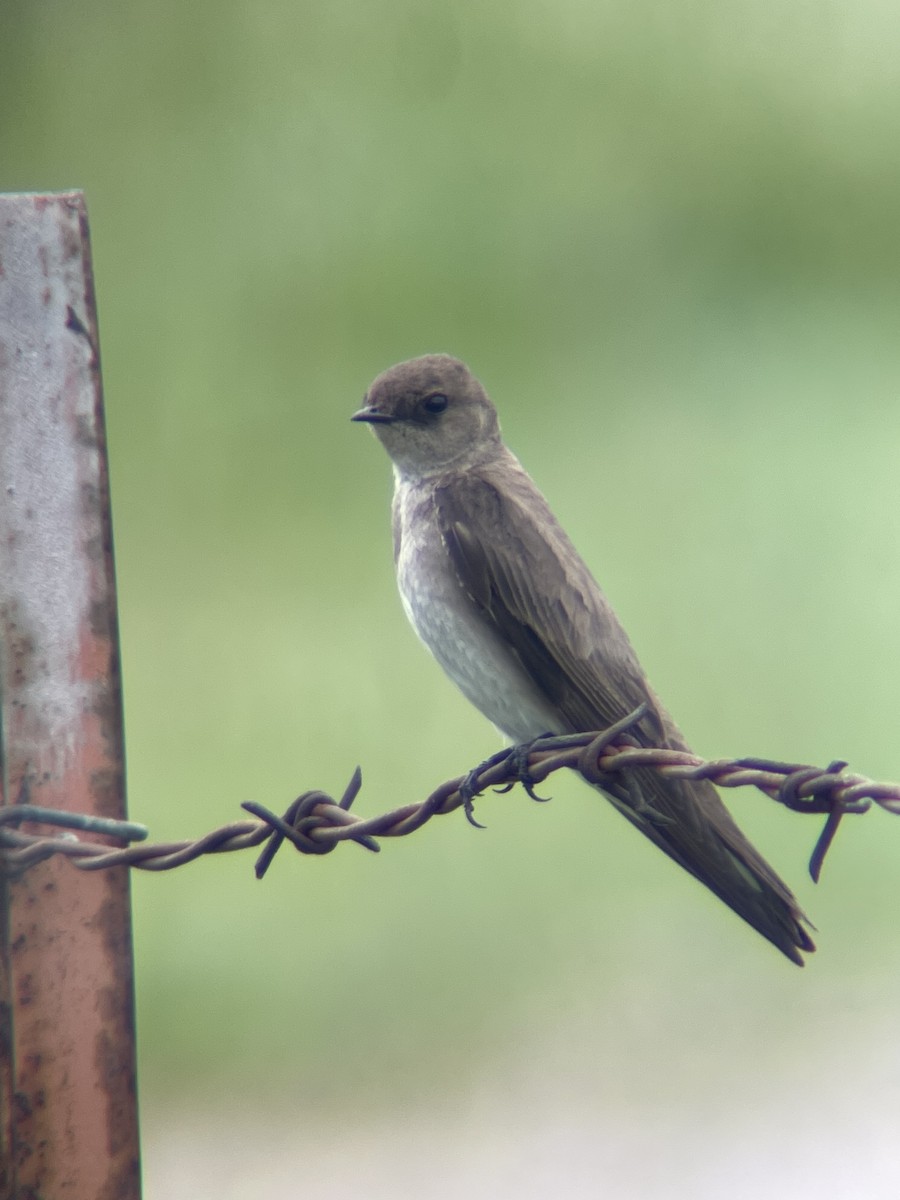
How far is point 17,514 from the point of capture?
2459 millimetres

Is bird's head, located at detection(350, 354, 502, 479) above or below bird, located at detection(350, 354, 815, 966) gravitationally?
above

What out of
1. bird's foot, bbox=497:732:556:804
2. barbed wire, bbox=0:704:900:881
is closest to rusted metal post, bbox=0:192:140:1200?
barbed wire, bbox=0:704:900:881

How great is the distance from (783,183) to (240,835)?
9.49 meters

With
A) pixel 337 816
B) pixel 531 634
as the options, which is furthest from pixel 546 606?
pixel 337 816

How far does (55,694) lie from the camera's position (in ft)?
8.13

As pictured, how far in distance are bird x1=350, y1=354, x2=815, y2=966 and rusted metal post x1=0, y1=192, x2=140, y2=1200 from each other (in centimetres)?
120

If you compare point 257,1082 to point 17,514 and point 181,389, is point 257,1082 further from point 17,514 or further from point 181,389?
point 17,514

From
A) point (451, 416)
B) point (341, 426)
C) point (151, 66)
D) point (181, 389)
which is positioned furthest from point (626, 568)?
point (451, 416)

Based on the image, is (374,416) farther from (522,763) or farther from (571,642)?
(522,763)

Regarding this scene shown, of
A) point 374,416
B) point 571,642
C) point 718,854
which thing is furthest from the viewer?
point 374,416

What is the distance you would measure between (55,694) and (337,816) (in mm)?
455

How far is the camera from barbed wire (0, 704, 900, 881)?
7.25 feet

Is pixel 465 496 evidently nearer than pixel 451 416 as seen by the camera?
Yes

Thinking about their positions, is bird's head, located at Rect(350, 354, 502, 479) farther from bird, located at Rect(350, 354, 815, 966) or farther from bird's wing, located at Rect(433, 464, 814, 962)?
bird's wing, located at Rect(433, 464, 814, 962)
